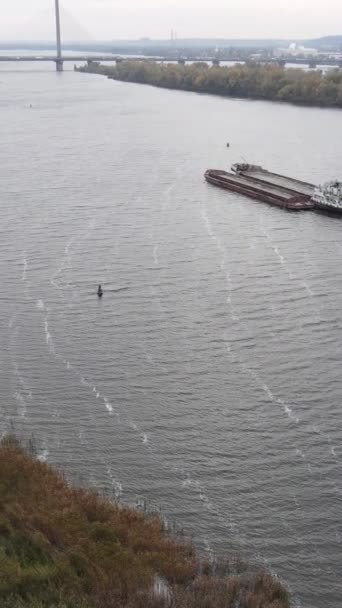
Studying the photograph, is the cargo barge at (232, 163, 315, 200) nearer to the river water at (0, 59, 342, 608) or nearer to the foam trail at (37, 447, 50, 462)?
the river water at (0, 59, 342, 608)

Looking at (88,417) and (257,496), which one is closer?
(257,496)

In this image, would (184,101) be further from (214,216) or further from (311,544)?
(311,544)

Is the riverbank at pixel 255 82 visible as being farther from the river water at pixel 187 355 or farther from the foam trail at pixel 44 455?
the foam trail at pixel 44 455

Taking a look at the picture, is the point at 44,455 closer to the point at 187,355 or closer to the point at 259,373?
the point at 187,355

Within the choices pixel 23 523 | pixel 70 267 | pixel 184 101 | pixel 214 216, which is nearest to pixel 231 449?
pixel 23 523

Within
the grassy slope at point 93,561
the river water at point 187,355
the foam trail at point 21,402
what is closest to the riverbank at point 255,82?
the river water at point 187,355

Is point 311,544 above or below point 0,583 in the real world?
below

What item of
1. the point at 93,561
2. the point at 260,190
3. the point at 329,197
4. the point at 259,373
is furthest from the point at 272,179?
the point at 93,561
